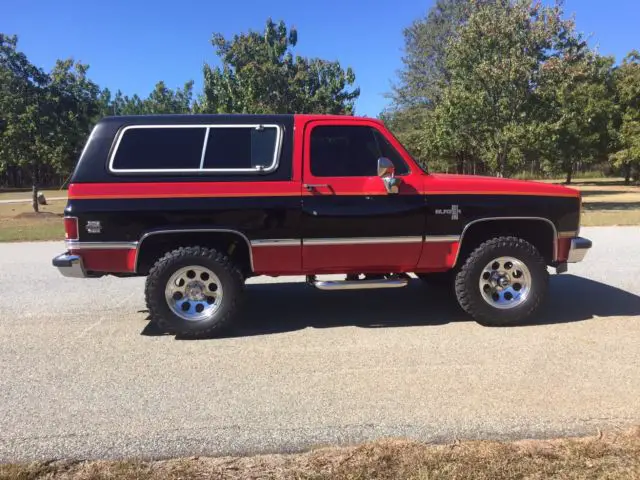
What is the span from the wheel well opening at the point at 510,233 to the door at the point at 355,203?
599mm

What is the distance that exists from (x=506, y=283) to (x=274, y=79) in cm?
1857

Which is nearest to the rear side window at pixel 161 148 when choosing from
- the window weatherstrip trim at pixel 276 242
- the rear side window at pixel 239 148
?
the rear side window at pixel 239 148

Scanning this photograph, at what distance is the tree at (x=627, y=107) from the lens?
36062 mm

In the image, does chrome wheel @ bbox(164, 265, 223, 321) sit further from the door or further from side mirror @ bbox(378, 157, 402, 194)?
side mirror @ bbox(378, 157, 402, 194)

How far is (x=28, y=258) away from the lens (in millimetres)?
10344

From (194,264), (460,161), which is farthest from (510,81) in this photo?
(194,264)

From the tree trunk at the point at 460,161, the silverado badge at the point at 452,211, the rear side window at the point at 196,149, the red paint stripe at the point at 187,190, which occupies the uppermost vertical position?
the tree trunk at the point at 460,161

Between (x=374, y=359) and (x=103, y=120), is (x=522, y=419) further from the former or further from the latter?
(x=103, y=120)

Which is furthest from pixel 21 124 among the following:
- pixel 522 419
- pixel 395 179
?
pixel 522 419

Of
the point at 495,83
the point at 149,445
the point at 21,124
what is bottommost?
the point at 149,445

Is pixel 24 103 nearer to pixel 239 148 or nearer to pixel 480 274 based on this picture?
pixel 239 148

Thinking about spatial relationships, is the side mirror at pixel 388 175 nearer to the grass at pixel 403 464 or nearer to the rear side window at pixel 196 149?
the rear side window at pixel 196 149

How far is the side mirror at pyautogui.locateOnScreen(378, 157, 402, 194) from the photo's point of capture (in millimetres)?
5000

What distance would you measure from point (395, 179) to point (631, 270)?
5.22 meters
